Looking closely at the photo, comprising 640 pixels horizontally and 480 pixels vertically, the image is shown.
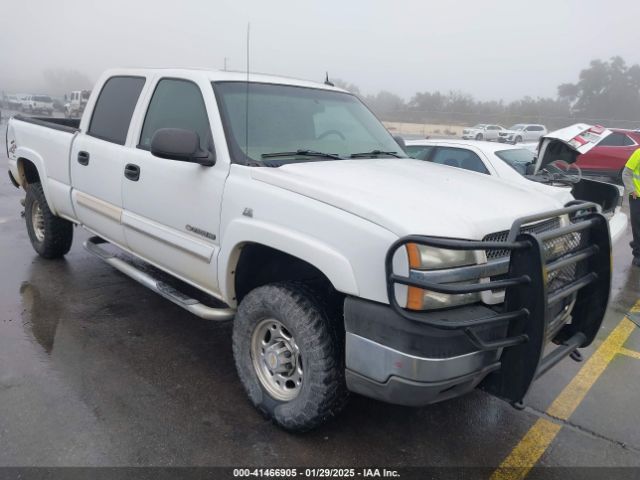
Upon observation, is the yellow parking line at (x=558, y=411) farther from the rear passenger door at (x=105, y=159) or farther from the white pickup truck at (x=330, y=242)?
the rear passenger door at (x=105, y=159)

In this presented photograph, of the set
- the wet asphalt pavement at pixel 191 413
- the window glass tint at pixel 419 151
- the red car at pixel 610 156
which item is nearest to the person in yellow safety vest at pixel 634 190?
the window glass tint at pixel 419 151

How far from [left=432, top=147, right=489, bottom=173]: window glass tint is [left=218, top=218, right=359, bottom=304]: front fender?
4.28m

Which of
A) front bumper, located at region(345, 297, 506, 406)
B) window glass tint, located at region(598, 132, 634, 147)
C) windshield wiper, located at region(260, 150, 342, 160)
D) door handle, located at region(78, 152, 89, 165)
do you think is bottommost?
front bumper, located at region(345, 297, 506, 406)

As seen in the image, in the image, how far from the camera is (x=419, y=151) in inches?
287

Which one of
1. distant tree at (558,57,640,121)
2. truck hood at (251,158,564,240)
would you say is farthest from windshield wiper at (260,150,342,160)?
Answer: distant tree at (558,57,640,121)

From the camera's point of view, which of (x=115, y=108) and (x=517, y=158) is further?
(x=517, y=158)

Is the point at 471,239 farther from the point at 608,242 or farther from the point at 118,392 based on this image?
the point at 118,392

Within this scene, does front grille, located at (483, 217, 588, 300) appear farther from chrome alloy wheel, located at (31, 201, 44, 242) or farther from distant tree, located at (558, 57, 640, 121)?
distant tree, located at (558, 57, 640, 121)

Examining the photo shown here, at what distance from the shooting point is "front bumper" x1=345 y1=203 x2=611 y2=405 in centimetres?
222

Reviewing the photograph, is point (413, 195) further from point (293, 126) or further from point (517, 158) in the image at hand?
point (517, 158)

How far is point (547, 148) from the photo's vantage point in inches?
213

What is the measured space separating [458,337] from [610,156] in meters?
15.0

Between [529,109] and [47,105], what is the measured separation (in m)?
50.3

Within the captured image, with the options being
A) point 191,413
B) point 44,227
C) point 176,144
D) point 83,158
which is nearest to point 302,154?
point 176,144
